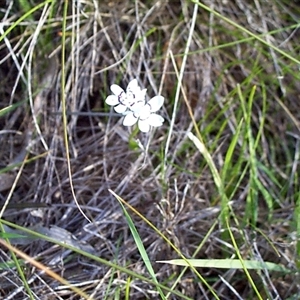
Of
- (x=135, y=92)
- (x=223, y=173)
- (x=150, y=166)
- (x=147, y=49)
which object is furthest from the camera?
(x=147, y=49)

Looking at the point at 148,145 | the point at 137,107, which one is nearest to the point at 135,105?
the point at 137,107

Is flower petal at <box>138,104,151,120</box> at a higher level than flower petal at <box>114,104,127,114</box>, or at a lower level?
lower

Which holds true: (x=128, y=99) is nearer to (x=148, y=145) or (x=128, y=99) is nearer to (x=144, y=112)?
(x=144, y=112)

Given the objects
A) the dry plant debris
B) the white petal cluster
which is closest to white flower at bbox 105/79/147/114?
the white petal cluster

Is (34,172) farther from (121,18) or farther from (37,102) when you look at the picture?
(121,18)

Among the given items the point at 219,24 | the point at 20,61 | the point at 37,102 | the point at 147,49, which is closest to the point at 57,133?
the point at 37,102

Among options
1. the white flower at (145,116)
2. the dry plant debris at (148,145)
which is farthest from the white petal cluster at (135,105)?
the dry plant debris at (148,145)

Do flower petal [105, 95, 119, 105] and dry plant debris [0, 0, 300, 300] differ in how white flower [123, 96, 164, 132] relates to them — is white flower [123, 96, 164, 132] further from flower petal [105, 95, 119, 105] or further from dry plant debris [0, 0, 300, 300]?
dry plant debris [0, 0, 300, 300]
